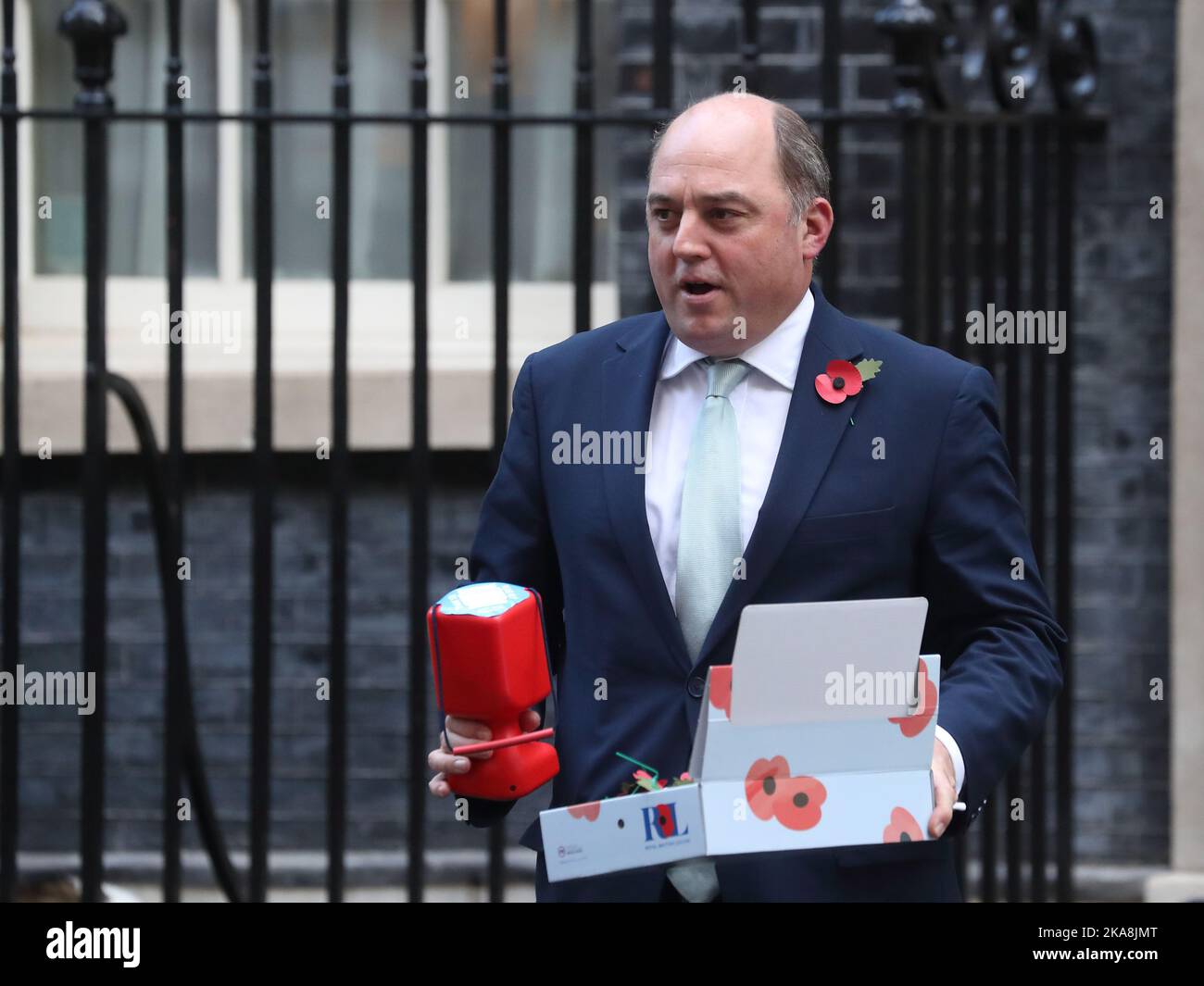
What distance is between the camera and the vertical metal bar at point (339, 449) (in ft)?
13.7

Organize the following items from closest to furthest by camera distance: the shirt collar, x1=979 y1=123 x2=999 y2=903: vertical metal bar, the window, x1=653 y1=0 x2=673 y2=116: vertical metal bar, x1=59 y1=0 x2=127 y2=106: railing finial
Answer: the shirt collar, x1=59 y1=0 x2=127 y2=106: railing finial, x1=653 y1=0 x2=673 y2=116: vertical metal bar, x1=979 y1=123 x2=999 y2=903: vertical metal bar, the window

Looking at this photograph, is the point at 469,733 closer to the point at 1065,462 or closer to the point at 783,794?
the point at 783,794

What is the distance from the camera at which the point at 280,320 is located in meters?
5.86

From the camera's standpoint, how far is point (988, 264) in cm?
459

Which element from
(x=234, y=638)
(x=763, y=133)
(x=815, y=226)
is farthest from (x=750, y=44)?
(x=234, y=638)

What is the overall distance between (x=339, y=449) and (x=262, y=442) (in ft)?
0.62

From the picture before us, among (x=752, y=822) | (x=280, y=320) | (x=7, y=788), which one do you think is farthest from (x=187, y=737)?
(x=752, y=822)

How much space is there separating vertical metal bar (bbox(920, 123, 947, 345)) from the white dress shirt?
1904mm

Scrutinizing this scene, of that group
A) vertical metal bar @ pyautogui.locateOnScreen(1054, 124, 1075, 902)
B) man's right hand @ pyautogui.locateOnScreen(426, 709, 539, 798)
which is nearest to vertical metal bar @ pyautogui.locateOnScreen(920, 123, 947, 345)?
vertical metal bar @ pyautogui.locateOnScreen(1054, 124, 1075, 902)

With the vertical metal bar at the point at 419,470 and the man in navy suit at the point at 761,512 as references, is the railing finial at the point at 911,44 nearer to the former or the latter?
the vertical metal bar at the point at 419,470

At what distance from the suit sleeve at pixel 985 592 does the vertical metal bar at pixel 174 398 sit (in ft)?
7.40

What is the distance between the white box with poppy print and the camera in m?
2.02

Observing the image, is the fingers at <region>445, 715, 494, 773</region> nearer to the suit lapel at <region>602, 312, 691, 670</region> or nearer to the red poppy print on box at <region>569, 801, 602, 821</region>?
the red poppy print on box at <region>569, 801, 602, 821</region>

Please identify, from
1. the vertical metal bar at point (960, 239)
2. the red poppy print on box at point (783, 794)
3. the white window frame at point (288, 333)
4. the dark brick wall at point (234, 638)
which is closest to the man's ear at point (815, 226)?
the red poppy print on box at point (783, 794)
